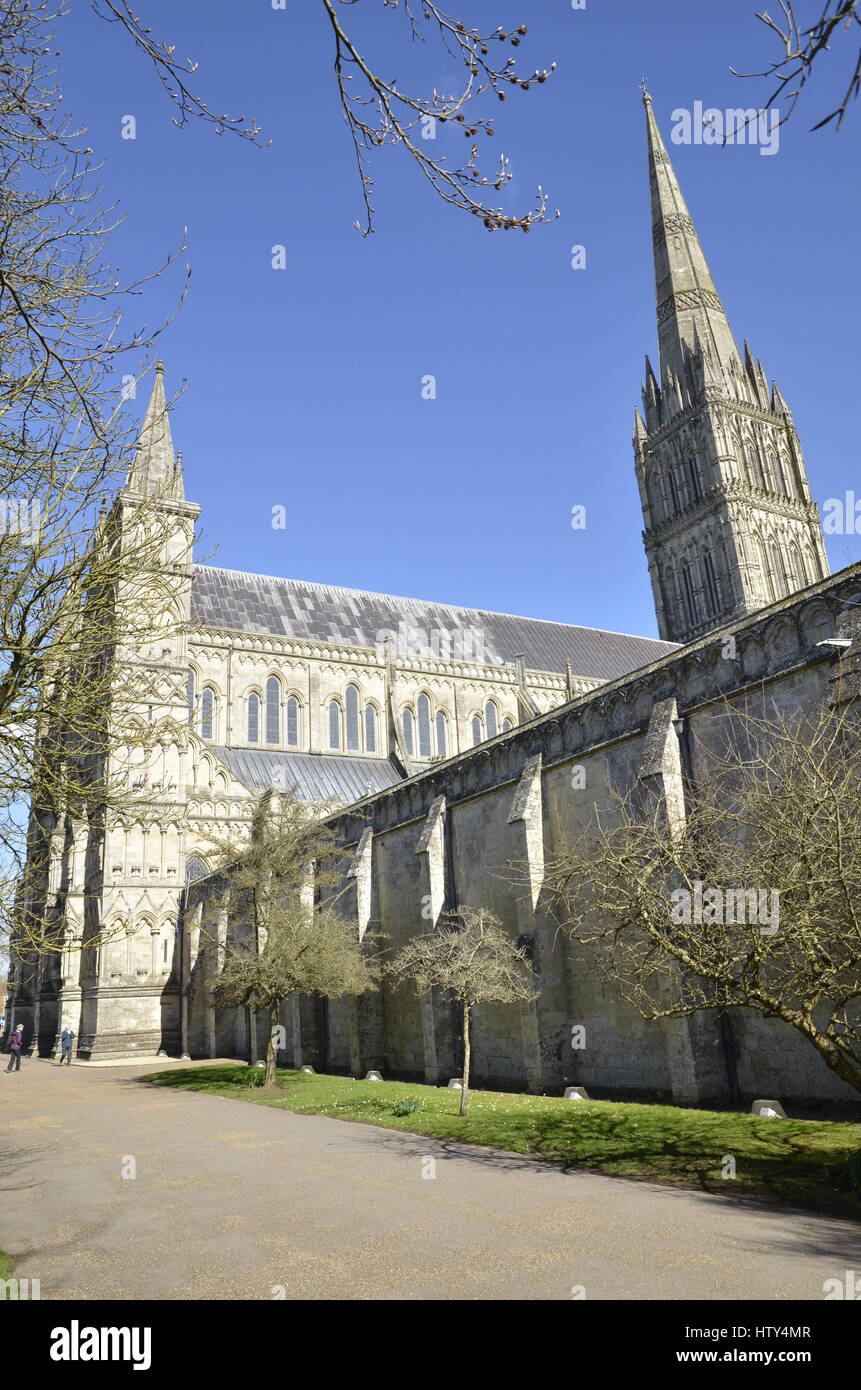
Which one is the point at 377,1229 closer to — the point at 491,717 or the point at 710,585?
the point at 491,717

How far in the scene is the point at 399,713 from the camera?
46750mm

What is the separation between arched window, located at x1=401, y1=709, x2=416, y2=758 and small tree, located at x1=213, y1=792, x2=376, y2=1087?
19.8m

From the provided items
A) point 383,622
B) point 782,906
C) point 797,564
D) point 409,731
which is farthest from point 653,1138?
point 797,564

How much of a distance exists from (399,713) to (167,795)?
45.7ft

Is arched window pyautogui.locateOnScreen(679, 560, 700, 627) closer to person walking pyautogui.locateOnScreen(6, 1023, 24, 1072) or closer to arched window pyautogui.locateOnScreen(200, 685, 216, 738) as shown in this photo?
arched window pyautogui.locateOnScreen(200, 685, 216, 738)

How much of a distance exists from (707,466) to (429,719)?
23.4m

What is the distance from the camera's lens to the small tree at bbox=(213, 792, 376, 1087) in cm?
2173

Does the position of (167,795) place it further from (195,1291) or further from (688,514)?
(688,514)

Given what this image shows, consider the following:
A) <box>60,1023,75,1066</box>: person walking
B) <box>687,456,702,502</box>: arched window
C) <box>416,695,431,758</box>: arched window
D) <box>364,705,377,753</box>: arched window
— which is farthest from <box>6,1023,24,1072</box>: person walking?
<box>687,456,702,502</box>: arched window

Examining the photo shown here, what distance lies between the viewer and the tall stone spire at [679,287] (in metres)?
56.2

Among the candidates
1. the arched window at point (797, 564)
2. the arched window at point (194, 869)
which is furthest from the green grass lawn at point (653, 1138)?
the arched window at point (797, 564)

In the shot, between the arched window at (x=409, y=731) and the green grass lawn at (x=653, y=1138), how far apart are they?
2804cm

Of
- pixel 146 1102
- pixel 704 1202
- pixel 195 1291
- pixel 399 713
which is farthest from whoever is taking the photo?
pixel 399 713

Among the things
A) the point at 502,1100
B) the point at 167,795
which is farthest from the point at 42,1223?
the point at 167,795
